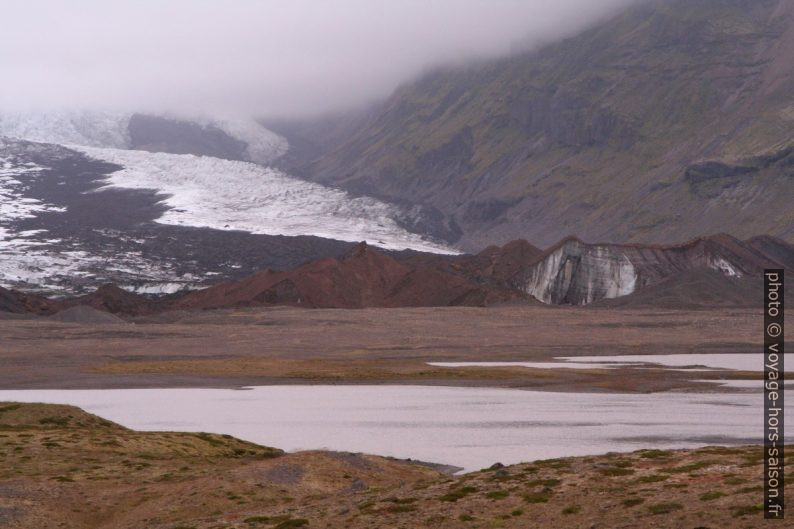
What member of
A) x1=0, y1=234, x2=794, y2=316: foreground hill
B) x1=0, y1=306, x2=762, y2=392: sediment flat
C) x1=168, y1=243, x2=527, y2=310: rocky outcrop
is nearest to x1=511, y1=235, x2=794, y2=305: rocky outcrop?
x1=0, y1=234, x2=794, y2=316: foreground hill

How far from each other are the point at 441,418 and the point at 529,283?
119361 millimetres

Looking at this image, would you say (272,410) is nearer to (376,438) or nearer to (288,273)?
(376,438)

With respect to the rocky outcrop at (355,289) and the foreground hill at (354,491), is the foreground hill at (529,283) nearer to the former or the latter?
the rocky outcrop at (355,289)

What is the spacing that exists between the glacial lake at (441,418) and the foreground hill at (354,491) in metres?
7.92

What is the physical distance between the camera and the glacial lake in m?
43.8

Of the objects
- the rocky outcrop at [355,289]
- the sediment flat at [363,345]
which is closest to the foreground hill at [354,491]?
the sediment flat at [363,345]

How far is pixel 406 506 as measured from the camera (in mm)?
25594

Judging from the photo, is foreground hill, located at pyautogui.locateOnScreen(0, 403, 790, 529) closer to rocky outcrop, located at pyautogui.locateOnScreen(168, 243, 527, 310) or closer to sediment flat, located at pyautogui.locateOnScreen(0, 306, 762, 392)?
sediment flat, located at pyautogui.locateOnScreen(0, 306, 762, 392)

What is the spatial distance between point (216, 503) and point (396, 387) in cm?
4424

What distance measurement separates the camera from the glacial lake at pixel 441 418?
144ft

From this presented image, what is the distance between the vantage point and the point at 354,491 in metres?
29.4

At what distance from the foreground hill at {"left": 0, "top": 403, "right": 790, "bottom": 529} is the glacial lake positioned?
7919 millimetres

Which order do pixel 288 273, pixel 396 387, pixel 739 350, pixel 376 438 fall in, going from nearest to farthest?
pixel 376 438 → pixel 396 387 → pixel 739 350 → pixel 288 273

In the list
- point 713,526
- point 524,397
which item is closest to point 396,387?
point 524,397
